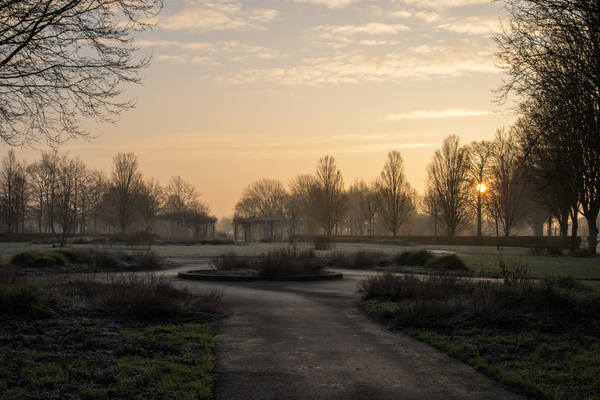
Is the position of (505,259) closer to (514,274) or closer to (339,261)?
(339,261)

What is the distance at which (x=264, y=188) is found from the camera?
9275 cm

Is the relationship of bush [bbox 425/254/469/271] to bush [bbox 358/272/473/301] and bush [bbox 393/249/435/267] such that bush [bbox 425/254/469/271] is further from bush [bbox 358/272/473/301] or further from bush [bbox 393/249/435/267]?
bush [bbox 358/272/473/301]

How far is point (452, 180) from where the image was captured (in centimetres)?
5012

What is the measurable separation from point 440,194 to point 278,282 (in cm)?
4051

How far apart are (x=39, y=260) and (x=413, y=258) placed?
13.8m

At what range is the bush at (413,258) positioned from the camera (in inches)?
740

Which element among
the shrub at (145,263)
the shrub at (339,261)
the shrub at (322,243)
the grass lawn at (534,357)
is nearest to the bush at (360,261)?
the shrub at (339,261)

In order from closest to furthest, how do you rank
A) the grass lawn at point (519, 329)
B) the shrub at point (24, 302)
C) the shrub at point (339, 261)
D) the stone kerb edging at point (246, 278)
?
the grass lawn at point (519, 329) → the shrub at point (24, 302) → the stone kerb edging at point (246, 278) → the shrub at point (339, 261)

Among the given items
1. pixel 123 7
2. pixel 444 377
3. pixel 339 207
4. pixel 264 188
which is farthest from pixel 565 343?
pixel 264 188

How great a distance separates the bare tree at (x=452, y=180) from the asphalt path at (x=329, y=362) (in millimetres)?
44224

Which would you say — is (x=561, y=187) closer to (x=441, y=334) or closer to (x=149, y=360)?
(x=441, y=334)

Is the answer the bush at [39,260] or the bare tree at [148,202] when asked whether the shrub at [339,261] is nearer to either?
the bush at [39,260]

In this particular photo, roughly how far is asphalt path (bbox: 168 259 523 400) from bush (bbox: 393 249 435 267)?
35.2ft

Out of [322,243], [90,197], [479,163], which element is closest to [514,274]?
[322,243]
